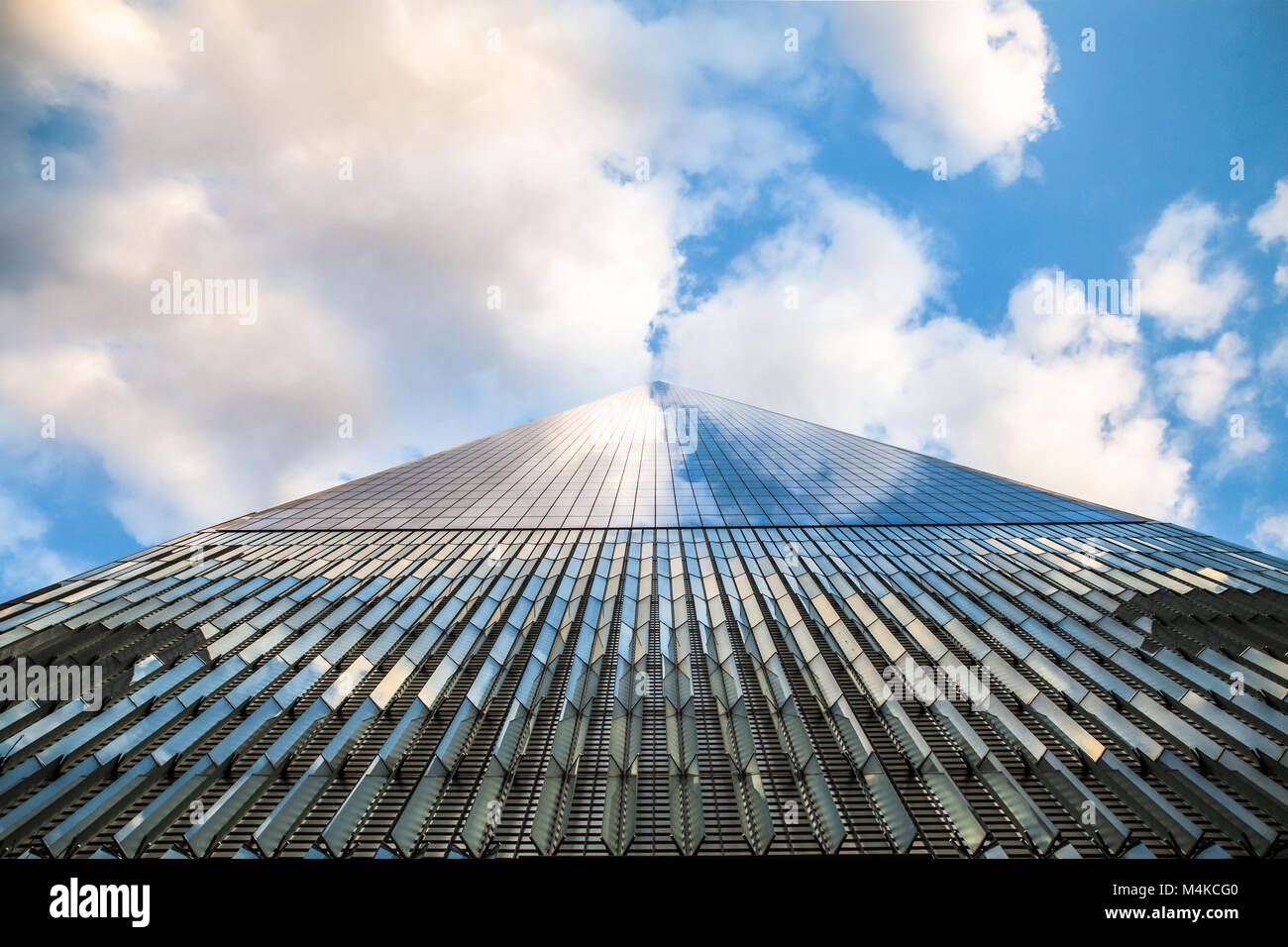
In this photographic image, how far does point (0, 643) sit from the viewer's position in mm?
11422

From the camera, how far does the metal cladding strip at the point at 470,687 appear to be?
22.6 feet

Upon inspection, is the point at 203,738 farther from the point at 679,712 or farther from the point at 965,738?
the point at 965,738

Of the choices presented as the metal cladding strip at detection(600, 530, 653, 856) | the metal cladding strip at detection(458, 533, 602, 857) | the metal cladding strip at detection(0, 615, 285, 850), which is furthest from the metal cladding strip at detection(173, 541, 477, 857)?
the metal cladding strip at detection(600, 530, 653, 856)

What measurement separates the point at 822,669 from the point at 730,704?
2497 mm

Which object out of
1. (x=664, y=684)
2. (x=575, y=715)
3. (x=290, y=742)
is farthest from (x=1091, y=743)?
(x=290, y=742)

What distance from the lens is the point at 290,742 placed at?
27.9 feet

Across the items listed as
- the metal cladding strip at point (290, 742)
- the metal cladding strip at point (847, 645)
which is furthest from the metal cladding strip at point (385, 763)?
the metal cladding strip at point (847, 645)

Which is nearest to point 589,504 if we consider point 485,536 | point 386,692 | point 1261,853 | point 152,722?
point 485,536

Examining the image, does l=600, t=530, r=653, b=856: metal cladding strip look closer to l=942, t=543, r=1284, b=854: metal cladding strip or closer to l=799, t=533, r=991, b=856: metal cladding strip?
l=799, t=533, r=991, b=856: metal cladding strip
